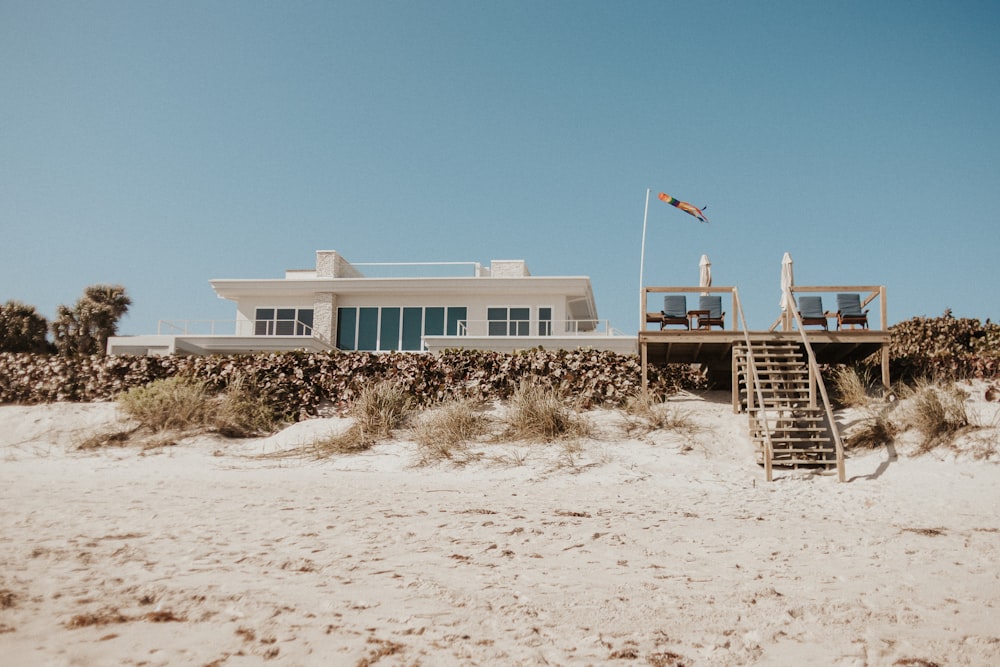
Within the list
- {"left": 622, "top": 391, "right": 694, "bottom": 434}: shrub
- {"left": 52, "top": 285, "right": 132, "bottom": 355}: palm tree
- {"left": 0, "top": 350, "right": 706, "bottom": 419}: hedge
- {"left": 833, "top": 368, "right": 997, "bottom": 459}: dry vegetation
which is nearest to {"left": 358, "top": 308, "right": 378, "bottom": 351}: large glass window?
{"left": 52, "top": 285, "right": 132, "bottom": 355}: palm tree

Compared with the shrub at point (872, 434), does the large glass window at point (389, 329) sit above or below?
above

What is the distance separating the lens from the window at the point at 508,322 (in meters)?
25.5

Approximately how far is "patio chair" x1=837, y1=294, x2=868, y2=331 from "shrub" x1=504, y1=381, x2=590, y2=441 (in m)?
5.31

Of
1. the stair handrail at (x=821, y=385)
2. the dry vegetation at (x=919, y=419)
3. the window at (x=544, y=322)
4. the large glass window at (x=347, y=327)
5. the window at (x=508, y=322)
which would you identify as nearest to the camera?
the stair handrail at (x=821, y=385)

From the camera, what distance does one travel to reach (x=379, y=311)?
2656cm

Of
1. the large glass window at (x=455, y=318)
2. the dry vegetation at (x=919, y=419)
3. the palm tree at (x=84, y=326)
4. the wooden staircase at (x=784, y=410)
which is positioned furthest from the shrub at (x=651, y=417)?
the palm tree at (x=84, y=326)

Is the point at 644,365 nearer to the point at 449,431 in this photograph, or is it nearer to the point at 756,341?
the point at 756,341

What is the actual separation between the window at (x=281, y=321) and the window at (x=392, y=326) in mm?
1372

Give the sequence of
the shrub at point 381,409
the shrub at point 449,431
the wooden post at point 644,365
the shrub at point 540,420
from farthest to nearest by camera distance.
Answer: the wooden post at point 644,365, the shrub at point 381,409, the shrub at point 540,420, the shrub at point 449,431

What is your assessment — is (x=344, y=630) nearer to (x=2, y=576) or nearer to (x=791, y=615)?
(x=2, y=576)

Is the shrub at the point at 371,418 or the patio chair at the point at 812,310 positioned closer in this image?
the shrub at the point at 371,418

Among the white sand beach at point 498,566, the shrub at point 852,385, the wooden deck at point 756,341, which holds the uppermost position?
the wooden deck at point 756,341

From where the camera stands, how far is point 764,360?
11875 mm

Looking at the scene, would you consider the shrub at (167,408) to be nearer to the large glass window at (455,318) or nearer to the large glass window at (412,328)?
the large glass window at (412,328)
